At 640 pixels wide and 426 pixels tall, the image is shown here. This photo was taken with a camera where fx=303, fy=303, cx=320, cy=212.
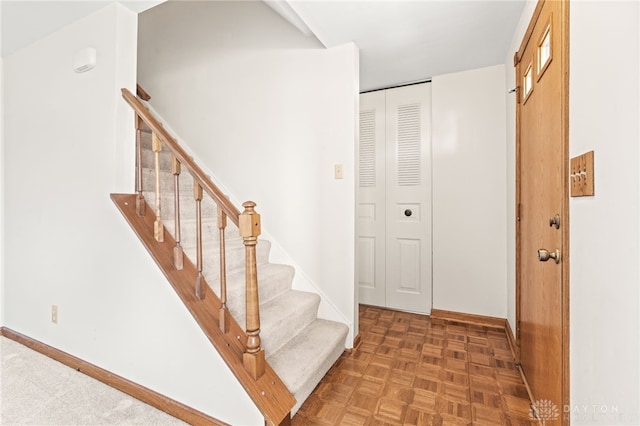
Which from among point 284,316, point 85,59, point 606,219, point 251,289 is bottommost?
point 284,316

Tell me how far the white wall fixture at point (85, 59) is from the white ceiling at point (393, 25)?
0.23 meters

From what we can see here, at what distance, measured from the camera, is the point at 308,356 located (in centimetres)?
173

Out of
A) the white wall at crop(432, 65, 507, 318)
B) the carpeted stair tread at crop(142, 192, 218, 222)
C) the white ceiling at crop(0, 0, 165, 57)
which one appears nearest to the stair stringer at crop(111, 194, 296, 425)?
the carpeted stair tread at crop(142, 192, 218, 222)

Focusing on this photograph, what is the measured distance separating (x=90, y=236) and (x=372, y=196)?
2283mm

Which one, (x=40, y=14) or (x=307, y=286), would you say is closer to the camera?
(x=40, y=14)

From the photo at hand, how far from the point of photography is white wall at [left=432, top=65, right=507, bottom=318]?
2521 mm

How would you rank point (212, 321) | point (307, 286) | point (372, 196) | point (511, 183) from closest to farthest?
point (212, 321)
point (511, 183)
point (307, 286)
point (372, 196)

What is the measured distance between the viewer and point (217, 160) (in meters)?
2.81

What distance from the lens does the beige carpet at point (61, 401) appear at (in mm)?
1467

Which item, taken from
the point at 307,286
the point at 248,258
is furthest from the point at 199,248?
the point at 307,286

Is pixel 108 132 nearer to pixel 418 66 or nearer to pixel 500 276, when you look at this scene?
pixel 418 66

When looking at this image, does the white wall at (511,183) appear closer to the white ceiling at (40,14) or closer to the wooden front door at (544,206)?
the wooden front door at (544,206)

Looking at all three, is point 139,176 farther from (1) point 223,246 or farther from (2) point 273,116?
(2) point 273,116

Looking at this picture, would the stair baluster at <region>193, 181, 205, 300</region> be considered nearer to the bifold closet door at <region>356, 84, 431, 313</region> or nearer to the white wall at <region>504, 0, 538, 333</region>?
the bifold closet door at <region>356, 84, 431, 313</region>
